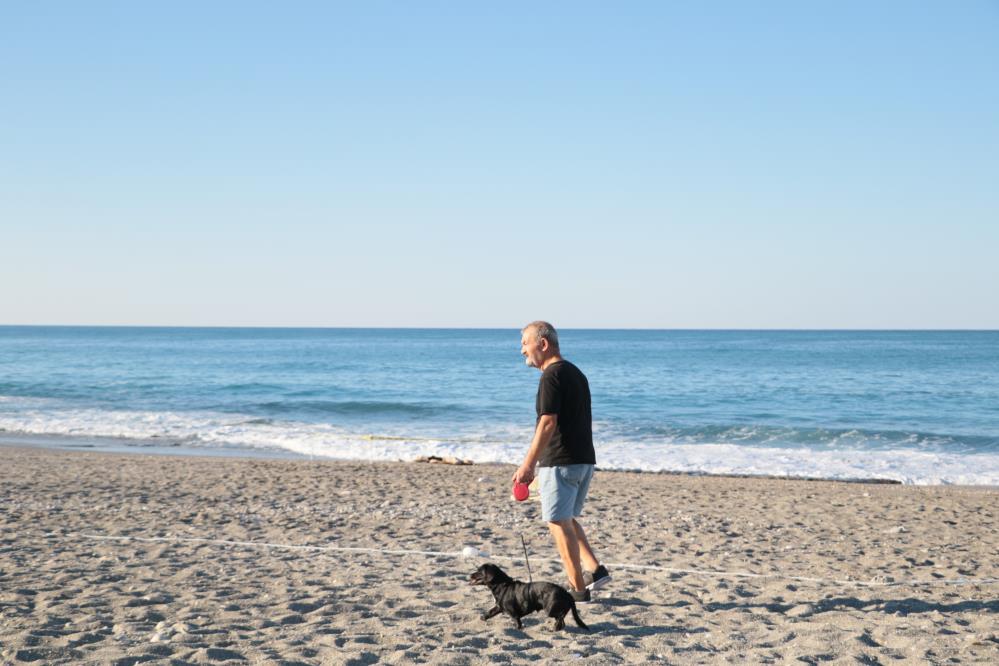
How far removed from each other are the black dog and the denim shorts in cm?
38

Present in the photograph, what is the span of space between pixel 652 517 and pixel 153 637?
5.35 meters

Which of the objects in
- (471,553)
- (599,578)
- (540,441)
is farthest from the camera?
(471,553)

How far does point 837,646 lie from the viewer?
456cm

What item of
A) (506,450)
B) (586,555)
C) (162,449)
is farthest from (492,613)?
(162,449)

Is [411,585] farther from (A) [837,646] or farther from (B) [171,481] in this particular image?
(B) [171,481]

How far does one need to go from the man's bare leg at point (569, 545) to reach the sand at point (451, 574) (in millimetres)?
296

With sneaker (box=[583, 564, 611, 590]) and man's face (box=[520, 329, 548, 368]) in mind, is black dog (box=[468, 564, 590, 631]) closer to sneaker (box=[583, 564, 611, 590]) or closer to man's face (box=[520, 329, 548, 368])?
sneaker (box=[583, 564, 611, 590])

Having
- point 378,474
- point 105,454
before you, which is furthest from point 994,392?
point 105,454

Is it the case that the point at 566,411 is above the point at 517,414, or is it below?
above

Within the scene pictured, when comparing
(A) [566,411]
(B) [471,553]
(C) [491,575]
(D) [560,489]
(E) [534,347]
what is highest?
(E) [534,347]

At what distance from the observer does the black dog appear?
4.60 meters

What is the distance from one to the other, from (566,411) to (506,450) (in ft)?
40.8

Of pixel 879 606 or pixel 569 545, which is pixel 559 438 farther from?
pixel 879 606

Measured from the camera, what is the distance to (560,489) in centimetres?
478
